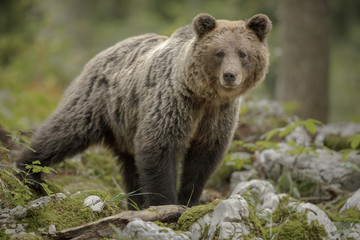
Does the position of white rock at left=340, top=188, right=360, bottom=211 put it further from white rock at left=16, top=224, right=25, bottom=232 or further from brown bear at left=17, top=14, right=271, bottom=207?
white rock at left=16, top=224, right=25, bottom=232

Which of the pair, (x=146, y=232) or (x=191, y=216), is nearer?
(x=146, y=232)

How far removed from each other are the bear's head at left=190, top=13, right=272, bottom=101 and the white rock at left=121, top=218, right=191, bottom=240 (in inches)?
76.8

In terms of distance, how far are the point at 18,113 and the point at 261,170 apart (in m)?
6.24

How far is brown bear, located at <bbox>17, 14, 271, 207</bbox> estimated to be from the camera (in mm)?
5113

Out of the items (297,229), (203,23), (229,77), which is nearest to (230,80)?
(229,77)

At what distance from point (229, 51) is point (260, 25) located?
21.8 inches

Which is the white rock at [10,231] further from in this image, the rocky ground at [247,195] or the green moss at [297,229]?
the green moss at [297,229]

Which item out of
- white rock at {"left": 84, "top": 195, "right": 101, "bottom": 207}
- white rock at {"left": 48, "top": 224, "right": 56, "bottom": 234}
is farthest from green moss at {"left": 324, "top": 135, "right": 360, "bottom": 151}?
white rock at {"left": 48, "top": 224, "right": 56, "bottom": 234}

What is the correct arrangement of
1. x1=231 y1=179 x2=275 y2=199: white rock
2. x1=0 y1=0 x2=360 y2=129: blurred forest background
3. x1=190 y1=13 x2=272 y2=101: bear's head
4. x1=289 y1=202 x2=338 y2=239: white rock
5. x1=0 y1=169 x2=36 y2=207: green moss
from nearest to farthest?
x1=0 y1=169 x2=36 y2=207: green moss
x1=289 y1=202 x2=338 y2=239: white rock
x1=190 y1=13 x2=272 y2=101: bear's head
x1=231 y1=179 x2=275 y2=199: white rock
x1=0 y1=0 x2=360 y2=129: blurred forest background

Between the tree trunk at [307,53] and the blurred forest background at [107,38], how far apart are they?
3 centimetres

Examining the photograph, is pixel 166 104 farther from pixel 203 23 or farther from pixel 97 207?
pixel 97 207

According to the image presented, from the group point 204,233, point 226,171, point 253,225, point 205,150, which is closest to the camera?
point 204,233

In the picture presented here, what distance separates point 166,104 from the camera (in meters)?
5.20

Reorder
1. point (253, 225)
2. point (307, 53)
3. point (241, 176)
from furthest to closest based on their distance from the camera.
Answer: point (307, 53)
point (241, 176)
point (253, 225)
